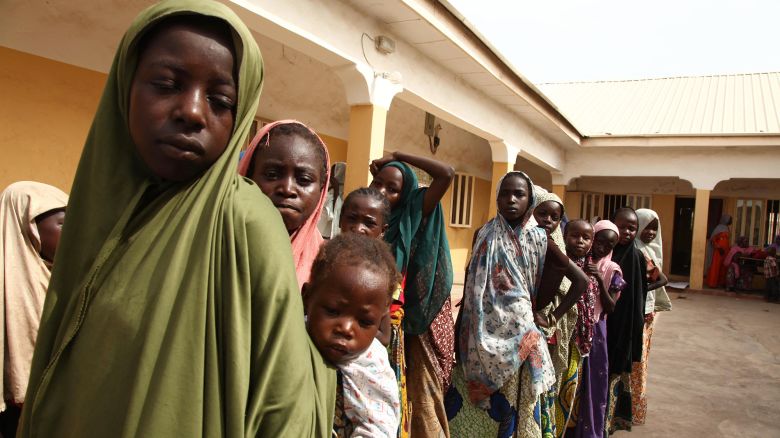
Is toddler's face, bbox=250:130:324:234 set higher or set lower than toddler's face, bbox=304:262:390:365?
higher

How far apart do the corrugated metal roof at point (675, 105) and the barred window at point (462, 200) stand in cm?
296

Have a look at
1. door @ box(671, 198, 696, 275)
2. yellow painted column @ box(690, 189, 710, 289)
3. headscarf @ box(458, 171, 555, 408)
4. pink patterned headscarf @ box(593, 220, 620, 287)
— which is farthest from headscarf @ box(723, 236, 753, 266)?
headscarf @ box(458, 171, 555, 408)

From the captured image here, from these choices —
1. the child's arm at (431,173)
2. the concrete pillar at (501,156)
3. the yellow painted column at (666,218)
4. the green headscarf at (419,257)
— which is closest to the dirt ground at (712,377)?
the concrete pillar at (501,156)

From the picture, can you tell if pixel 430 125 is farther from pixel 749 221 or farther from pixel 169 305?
pixel 749 221

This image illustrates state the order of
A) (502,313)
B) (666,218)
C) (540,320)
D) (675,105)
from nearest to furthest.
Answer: (502,313) < (540,320) < (675,105) < (666,218)

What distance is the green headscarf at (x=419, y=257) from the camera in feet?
7.43

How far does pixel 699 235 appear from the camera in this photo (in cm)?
1300

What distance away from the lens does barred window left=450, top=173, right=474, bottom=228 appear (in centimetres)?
1124

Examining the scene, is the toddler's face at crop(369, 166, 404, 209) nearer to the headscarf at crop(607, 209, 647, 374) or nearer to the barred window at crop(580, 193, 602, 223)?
the headscarf at crop(607, 209, 647, 374)

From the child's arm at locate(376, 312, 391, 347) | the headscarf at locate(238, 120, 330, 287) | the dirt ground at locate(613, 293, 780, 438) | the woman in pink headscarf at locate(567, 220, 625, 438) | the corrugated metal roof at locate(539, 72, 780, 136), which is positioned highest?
the corrugated metal roof at locate(539, 72, 780, 136)

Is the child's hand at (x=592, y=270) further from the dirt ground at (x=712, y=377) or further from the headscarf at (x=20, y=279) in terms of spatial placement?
the headscarf at (x=20, y=279)

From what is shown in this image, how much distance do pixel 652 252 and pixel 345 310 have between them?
15.1ft

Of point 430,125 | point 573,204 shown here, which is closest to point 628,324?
point 430,125

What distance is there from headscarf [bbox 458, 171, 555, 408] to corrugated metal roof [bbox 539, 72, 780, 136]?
32.9 ft
